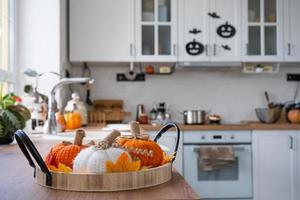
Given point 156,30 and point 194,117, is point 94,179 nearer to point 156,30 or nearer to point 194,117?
point 194,117

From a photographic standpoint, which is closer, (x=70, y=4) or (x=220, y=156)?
(x=220, y=156)

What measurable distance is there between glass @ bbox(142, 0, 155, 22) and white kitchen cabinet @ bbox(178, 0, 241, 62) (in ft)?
0.85

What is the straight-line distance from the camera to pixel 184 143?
315cm

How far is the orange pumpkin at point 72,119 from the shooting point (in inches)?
104

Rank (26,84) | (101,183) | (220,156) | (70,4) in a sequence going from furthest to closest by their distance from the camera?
(70,4), (220,156), (26,84), (101,183)

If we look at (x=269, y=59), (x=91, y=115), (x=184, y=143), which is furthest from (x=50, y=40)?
(x=269, y=59)

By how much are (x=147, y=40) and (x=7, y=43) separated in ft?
4.02

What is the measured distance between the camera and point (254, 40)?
3496 millimetres

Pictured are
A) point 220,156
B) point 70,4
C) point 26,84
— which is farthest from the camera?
point 70,4

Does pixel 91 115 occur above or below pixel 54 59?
below

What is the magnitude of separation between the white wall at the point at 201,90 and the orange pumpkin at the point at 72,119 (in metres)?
1.00

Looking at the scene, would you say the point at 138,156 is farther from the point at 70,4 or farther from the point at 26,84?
the point at 70,4

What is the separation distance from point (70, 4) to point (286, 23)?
2.00 metres

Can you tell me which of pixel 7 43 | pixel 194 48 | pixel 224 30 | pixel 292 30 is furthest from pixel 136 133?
pixel 292 30
